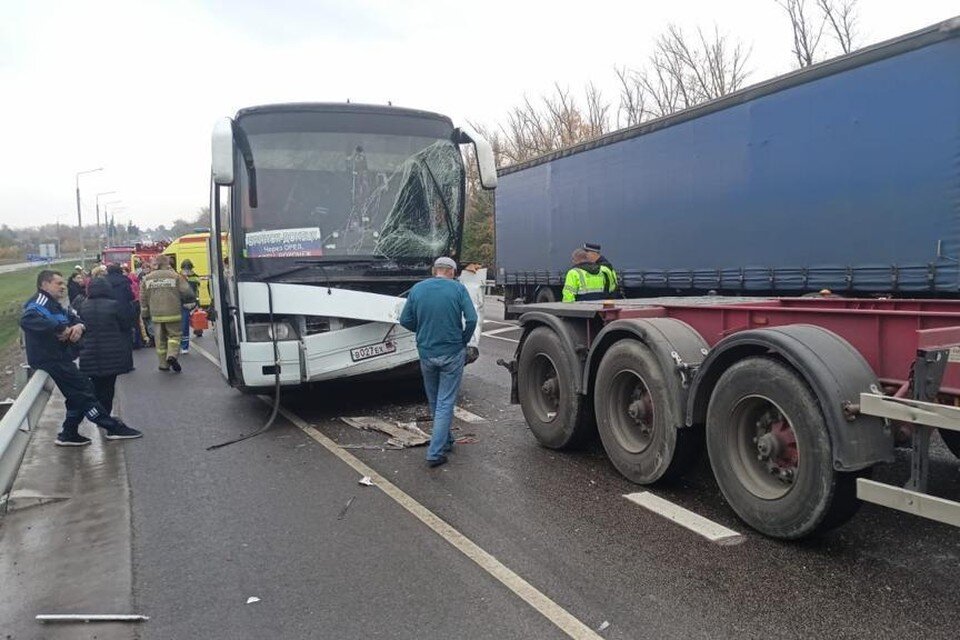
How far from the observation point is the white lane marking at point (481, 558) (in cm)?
326

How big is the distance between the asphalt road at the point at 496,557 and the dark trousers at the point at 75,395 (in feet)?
3.40

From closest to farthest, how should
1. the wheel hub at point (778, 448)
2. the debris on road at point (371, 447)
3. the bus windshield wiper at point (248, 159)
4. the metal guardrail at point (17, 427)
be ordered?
the wheel hub at point (778, 448) < the metal guardrail at point (17, 427) < the debris on road at point (371, 447) < the bus windshield wiper at point (248, 159)

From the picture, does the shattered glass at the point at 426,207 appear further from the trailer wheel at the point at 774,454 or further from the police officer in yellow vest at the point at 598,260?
the trailer wheel at the point at 774,454

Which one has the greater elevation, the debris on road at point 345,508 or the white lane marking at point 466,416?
the white lane marking at point 466,416

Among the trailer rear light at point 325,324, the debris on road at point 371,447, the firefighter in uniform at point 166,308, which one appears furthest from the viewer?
the firefighter in uniform at point 166,308

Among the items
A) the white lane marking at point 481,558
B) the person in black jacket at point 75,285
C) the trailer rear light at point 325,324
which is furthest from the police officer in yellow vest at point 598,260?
the person in black jacket at point 75,285

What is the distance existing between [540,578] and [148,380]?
8.98 m

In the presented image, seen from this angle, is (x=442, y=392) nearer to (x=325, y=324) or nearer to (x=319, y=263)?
(x=325, y=324)

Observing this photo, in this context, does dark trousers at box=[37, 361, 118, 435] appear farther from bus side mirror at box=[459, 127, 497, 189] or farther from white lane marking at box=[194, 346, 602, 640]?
bus side mirror at box=[459, 127, 497, 189]

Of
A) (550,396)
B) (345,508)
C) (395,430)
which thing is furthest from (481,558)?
(395,430)

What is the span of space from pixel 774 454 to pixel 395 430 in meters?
3.86

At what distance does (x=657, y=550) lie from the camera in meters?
4.04

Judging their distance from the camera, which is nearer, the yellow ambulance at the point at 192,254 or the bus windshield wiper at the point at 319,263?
the bus windshield wiper at the point at 319,263

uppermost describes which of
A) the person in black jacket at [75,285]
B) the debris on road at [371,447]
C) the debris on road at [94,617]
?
the person in black jacket at [75,285]
